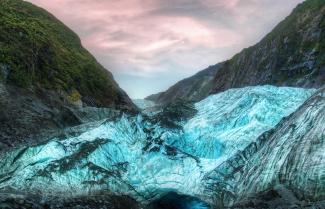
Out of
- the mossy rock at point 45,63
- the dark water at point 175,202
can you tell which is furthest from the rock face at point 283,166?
the mossy rock at point 45,63

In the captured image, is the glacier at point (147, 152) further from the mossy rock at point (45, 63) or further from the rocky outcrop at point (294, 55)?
the rocky outcrop at point (294, 55)

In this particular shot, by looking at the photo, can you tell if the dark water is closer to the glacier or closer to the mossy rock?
the glacier

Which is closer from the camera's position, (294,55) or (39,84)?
(39,84)

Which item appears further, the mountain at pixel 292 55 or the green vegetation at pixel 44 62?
the mountain at pixel 292 55

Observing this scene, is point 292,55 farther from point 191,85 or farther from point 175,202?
point 191,85

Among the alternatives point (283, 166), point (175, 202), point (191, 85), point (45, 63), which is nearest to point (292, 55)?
point (45, 63)
